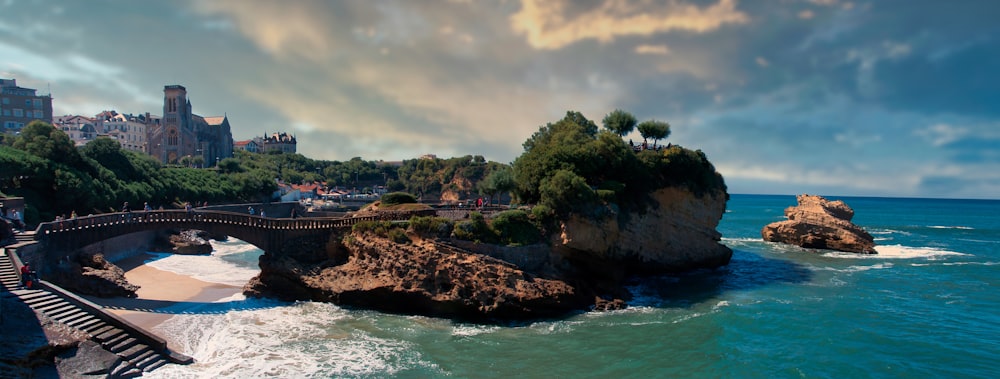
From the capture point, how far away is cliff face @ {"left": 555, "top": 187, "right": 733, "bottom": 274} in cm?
3638

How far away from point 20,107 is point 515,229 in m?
106

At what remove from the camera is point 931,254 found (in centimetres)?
5694

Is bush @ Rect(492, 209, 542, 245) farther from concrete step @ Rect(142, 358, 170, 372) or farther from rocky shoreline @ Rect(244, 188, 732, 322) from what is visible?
concrete step @ Rect(142, 358, 170, 372)

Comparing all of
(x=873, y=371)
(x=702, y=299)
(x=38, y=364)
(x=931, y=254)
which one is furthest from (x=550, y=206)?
(x=931, y=254)

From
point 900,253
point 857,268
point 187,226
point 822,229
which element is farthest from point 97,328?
point 900,253

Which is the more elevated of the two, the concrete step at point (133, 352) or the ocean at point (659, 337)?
the concrete step at point (133, 352)

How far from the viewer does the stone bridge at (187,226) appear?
2958cm

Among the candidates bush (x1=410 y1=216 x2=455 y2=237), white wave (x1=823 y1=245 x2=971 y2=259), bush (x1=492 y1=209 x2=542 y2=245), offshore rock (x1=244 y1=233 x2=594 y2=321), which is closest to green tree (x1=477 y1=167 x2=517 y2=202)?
bush (x1=492 y1=209 x2=542 y2=245)

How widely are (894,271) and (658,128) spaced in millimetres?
23044

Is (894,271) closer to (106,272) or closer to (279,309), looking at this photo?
(279,309)

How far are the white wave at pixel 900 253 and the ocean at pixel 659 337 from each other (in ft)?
44.2

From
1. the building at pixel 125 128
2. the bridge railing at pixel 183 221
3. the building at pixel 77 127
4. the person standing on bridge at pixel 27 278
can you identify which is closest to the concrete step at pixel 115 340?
the person standing on bridge at pixel 27 278

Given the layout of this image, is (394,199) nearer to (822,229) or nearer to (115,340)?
(115,340)

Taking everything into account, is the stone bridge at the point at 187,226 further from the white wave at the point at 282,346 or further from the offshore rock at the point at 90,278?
the white wave at the point at 282,346
